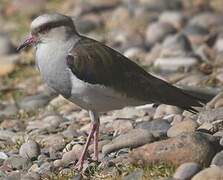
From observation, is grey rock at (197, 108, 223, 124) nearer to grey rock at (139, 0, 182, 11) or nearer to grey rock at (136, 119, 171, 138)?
grey rock at (136, 119, 171, 138)

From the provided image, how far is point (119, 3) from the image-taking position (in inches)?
666

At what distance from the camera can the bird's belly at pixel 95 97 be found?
7.35m

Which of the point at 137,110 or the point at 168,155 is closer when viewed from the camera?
the point at 168,155

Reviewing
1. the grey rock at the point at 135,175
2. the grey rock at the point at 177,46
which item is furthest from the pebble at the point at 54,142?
the grey rock at the point at 177,46

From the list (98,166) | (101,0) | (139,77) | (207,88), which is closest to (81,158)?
(98,166)

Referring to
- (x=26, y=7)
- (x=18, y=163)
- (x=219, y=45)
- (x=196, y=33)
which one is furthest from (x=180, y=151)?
(x=26, y=7)

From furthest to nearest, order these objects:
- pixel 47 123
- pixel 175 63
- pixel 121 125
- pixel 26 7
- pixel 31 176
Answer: pixel 26 7 < pixel 175 63 < pixel 47 123 < pixel 121 125 < pixel 31 176

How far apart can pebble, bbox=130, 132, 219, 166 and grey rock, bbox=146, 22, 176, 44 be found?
22.5 ft

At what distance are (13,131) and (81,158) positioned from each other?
6.49 feet

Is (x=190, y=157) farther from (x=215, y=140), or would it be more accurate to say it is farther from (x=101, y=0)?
(x=101, y=0)

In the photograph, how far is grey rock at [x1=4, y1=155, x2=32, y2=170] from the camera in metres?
7.77

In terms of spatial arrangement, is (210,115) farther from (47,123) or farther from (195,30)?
(195,30)

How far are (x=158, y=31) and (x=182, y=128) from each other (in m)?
6.35

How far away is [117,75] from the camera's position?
763 centimetres
